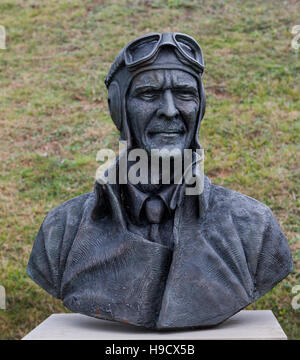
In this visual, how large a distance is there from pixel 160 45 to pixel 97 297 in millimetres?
1470

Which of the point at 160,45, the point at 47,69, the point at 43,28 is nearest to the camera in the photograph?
the point at 160,45

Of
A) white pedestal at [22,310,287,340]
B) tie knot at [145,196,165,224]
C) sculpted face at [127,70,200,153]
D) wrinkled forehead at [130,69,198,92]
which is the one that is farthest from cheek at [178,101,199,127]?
white pedestal at [22,310,287,340]

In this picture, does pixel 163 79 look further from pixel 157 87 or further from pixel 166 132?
pixel 166 132

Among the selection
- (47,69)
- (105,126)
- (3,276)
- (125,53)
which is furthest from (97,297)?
(47,69)

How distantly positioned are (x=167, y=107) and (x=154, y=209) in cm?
59

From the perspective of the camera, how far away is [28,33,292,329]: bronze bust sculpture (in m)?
3.75

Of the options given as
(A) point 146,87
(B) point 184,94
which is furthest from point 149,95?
(B) point 184,94

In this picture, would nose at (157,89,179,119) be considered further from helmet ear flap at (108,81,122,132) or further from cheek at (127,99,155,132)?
helmet ear flap at (108,81,122,132)

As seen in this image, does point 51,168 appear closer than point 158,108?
No

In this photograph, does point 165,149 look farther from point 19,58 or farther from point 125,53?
point 19,58

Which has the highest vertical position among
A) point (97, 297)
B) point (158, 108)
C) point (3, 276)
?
point (158, 108)

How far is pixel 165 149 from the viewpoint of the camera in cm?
384

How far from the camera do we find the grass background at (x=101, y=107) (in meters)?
6.67

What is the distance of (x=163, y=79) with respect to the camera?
3773mm
